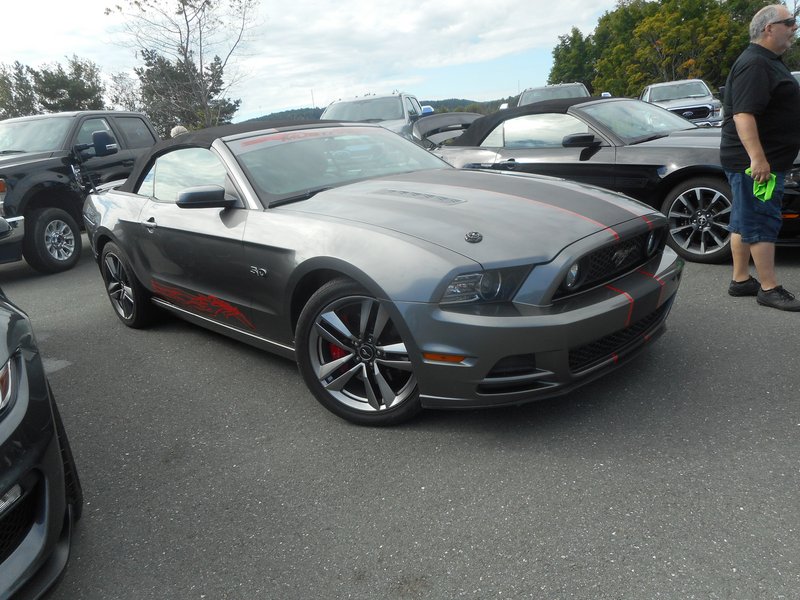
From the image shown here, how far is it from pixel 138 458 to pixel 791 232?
14.8 feet

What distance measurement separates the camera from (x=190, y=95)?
66.5ft

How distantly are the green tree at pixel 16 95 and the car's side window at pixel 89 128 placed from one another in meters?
48.6

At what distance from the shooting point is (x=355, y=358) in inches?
118

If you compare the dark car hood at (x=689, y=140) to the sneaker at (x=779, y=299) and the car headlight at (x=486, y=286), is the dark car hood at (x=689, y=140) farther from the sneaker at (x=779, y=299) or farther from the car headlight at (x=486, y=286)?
the car headlight at (x=486, y=286)

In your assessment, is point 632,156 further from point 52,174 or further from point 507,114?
point 52,174

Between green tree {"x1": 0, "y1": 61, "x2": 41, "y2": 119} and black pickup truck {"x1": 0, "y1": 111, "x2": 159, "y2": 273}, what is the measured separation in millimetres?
48535

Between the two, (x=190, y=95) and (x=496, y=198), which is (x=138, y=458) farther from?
(x=190, y=95)

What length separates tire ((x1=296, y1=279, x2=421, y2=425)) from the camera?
9.39 ft

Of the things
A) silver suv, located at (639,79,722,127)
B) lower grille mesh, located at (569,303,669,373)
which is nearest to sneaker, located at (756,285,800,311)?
lower grille mesh, located at (569,303,669,373)

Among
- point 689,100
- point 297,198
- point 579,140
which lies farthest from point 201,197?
point 689,100

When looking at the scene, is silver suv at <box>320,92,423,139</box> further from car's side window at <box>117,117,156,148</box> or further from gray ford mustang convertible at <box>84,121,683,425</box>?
gray ford mustang convertible at <box>84,121,683,425</box>

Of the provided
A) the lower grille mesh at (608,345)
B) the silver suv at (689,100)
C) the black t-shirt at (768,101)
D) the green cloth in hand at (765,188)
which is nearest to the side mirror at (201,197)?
the lower grille mesh at (608,345)

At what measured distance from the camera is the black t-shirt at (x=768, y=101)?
149 inches

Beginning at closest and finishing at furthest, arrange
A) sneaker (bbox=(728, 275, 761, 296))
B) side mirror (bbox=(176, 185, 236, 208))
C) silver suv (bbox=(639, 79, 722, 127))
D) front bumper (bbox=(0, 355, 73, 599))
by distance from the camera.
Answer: front bumper (bbox=(0, 355, 73, 599))
side mirror (bbox=(176, 185, 236, 208))
sneaker (bbox=(728, 275, 761, 296))
silver suv (bbox=(639, 79, 722, 127))
